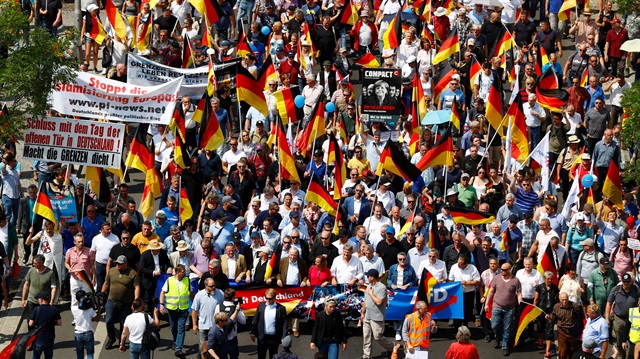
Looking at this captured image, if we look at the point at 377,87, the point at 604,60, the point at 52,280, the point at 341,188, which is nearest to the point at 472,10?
the point at 604,60

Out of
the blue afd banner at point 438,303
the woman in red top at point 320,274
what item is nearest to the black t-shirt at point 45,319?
the woman in red top at point 320,274

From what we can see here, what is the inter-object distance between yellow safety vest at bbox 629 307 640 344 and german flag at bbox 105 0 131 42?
14.5 m

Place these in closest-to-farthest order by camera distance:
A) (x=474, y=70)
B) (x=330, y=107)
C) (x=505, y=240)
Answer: (x=505, y=240), (x=330, y=107), (x=474, y=70)

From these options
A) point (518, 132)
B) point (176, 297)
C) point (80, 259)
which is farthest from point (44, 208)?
point (518, 132)

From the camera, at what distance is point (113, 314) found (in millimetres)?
25734

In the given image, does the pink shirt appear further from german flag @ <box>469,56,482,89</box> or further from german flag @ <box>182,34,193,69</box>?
german flag @ <box>469,56,482,89</box>

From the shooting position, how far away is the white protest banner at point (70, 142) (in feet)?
91.8

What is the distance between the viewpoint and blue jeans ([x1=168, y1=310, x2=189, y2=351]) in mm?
25453

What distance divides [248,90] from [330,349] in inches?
316

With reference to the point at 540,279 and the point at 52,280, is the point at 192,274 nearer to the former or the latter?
the point at 52,280

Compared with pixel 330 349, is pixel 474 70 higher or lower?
higher

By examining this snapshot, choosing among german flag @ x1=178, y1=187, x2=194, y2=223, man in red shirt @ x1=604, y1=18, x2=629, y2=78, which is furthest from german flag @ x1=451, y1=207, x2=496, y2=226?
man in red shirt @ x1=604, y1=18, x2=629, y2=78

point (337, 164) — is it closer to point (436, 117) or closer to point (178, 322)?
point (436, 117)

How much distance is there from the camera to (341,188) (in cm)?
2870
